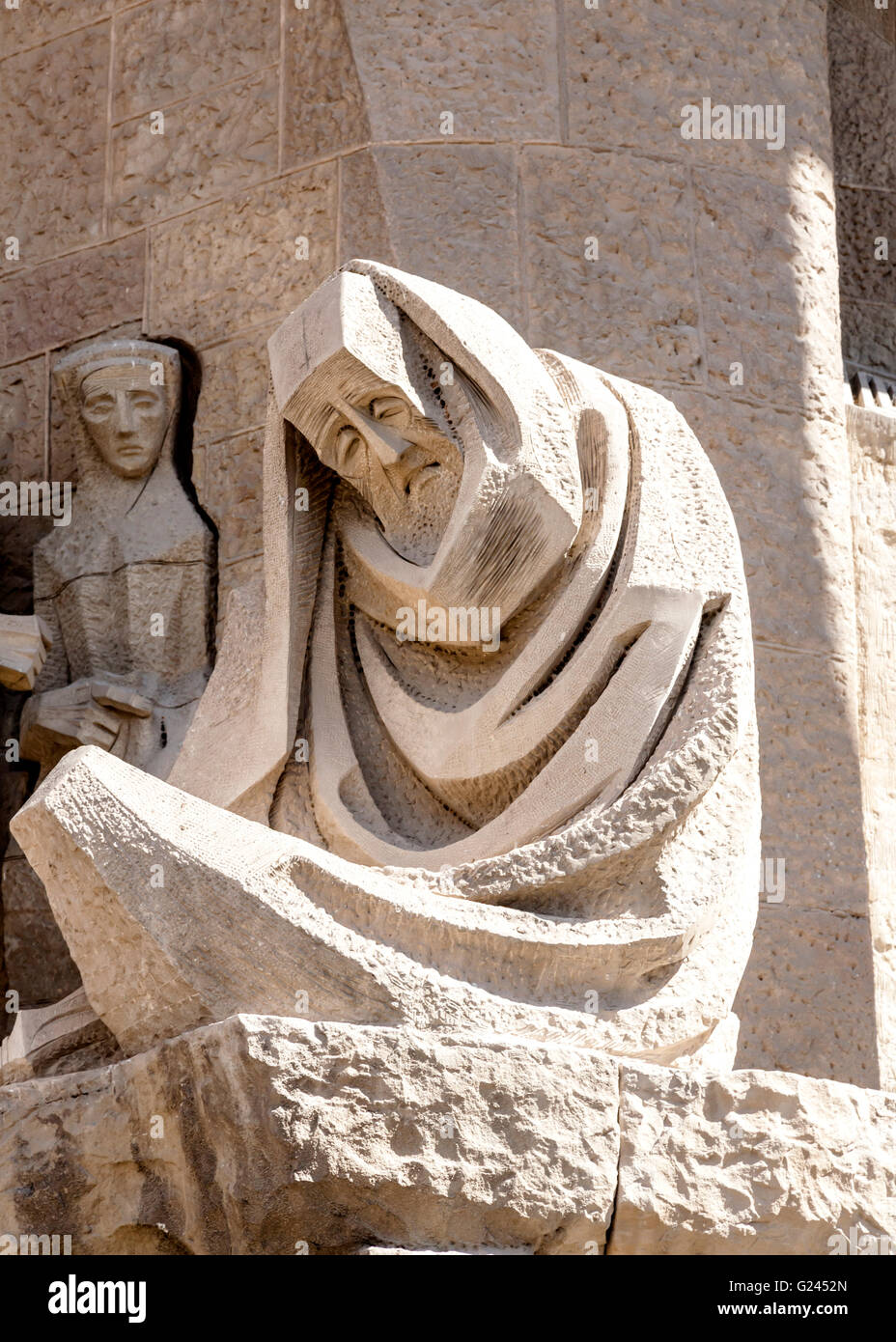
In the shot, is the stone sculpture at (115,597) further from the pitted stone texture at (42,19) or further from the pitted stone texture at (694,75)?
the pitted stone texture at (694,75)

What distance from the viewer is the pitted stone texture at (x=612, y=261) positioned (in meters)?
5.73

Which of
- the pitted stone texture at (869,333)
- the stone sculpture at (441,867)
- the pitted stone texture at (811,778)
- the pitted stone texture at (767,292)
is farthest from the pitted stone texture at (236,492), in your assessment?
the pitted stone texture at (869,333)

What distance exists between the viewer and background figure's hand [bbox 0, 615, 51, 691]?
16.8 feet

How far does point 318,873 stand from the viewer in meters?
3.96

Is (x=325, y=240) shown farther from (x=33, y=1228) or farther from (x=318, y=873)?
(x=33, y=1228)

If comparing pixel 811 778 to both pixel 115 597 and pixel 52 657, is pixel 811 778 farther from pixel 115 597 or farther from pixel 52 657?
pixel 52 657

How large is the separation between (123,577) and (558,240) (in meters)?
1.32

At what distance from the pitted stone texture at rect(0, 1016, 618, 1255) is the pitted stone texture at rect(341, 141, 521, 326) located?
2.42m

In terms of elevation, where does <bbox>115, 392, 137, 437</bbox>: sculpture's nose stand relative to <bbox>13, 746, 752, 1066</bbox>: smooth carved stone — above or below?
above

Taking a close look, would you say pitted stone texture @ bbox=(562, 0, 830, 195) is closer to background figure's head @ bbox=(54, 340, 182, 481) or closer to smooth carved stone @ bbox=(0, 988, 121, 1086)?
background figure's head @ bbox=(54, 340, 182, 481)

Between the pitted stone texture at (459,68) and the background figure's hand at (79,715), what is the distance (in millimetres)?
1488

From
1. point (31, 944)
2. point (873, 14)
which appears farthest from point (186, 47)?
point (31, 944)

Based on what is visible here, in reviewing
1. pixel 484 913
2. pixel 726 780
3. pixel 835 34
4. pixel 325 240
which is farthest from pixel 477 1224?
pixel 835 34

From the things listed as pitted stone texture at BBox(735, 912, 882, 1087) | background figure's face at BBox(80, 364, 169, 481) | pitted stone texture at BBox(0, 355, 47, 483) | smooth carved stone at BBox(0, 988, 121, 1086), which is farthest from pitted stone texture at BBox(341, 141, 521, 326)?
smooth carved stone at BBox(0, 988, 121, 1086)
